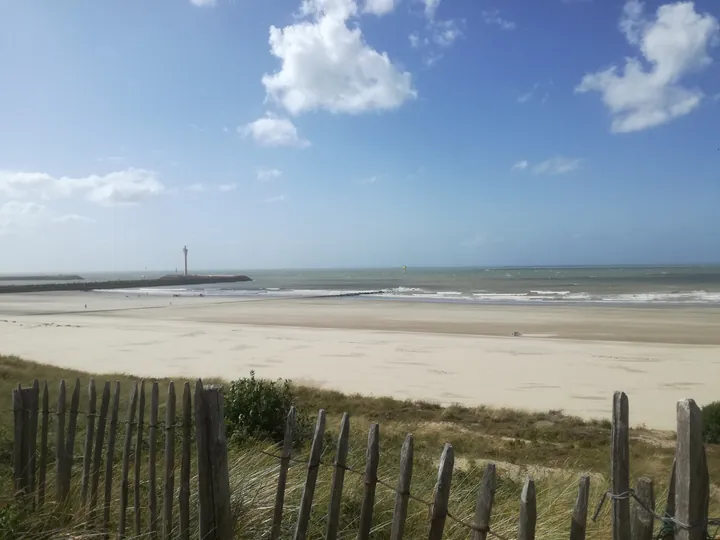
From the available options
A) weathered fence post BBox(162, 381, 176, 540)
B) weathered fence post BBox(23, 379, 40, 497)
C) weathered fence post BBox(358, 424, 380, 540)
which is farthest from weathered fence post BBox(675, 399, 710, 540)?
weathered fence post BBox(23, 379, 40, 497)

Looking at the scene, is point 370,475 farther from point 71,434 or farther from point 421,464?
point 421,464

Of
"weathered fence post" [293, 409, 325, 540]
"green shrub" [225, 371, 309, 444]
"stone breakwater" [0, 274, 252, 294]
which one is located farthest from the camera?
"stone breakwater" [0, 274, 252, 294]

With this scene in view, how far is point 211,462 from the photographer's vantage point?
4.12 m

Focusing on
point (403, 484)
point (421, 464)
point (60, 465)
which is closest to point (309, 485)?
point (403, 484)

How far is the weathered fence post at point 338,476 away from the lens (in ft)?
11.5

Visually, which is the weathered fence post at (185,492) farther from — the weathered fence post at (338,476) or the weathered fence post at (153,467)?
the weathered fence post at (338,476)

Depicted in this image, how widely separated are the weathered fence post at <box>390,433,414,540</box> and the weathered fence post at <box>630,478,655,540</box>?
114 cm

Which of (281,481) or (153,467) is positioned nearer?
(281,481)

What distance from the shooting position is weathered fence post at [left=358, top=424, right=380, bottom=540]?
3309mm

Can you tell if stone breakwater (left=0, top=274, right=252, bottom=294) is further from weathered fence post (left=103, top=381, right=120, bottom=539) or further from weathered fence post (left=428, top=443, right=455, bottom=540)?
weathered fence post (left=428, top=443, right=455, bottom=540)

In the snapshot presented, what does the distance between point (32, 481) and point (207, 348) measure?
18825mm

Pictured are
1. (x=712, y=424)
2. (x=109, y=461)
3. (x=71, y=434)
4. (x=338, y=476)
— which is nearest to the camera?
(x=338, y=476)

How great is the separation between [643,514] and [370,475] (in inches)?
58.4

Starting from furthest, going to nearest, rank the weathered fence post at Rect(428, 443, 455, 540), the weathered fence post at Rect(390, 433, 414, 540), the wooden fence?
the weathered fence post at Rect(390, 433, 414, 540) → the weathered fence post at Rect(428, 443, 455, 540) → the wooden fence
